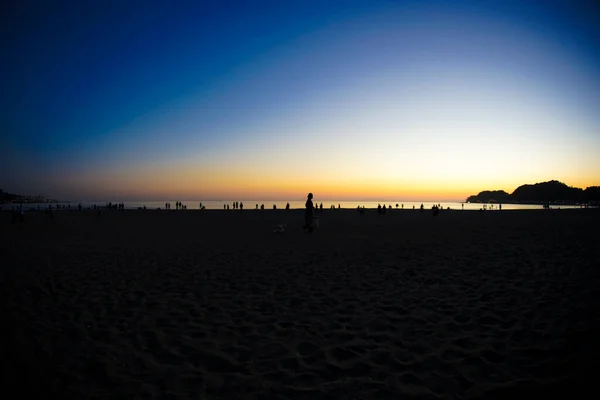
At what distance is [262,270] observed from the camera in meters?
9.76

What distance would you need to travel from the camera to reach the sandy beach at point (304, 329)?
3.60m

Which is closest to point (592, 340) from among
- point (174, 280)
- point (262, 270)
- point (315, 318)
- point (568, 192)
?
point (315, 318)

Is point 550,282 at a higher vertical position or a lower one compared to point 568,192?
lower

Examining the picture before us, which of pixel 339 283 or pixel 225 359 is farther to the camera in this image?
pixel 339 283

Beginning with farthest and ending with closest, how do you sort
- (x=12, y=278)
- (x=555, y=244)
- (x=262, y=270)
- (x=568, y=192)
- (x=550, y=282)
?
(x=568, y=192) → (x=555, y=244) → (x=262, y=270) → (x=12, y=278) → (x=550, y=282)

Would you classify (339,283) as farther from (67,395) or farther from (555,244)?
(555,244)

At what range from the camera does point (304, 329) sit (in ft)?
17.0

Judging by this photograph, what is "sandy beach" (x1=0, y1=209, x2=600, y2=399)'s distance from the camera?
3.60 metres

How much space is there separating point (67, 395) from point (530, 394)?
199 inches

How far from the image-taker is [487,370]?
3.80 metres

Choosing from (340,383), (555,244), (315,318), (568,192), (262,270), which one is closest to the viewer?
(340,383)

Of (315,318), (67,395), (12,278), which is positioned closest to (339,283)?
(315,318)

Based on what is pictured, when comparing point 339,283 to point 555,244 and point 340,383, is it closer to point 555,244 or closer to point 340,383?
point 340,383

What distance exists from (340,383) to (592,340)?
3.89 metres
